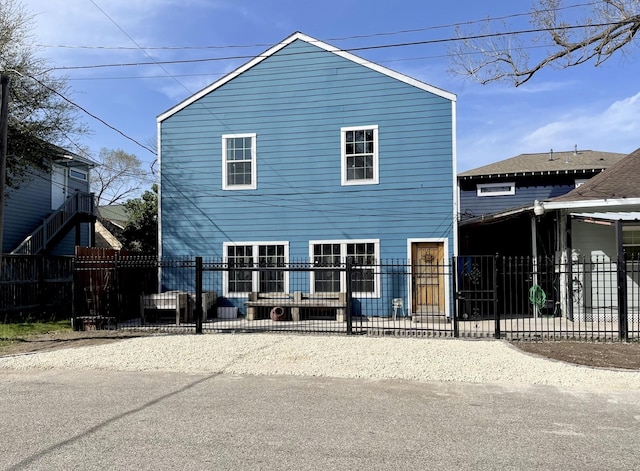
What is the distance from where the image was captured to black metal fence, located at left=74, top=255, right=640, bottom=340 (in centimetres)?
1227

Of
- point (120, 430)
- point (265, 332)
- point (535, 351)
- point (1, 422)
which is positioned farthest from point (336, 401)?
point (265, 332)

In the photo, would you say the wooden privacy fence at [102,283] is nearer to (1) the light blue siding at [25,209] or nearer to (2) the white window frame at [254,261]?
(2) the white window frame at [254,261]

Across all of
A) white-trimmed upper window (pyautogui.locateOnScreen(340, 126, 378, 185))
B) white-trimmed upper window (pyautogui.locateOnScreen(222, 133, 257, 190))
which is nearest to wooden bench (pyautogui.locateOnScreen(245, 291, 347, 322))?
white-trimmed upper window (pyautogui.locateOnScreen(340, 126, 378, 185))

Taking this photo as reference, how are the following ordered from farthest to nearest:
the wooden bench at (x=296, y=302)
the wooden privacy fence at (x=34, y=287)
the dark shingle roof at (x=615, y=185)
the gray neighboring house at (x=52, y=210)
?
the gray neighboring house at (x=52, y=210) → the wooden privacy fence at (x=34, y=287) → the wooden bench at (x=296, y=302) → the dark shingle roof at (x=615, y=185)

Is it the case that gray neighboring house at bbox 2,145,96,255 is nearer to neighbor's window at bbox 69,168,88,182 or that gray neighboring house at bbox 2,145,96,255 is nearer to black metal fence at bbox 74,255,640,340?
neighbor's window at bbox 69,168,88,182

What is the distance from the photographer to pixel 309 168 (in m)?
14.7

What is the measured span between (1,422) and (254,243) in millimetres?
9876

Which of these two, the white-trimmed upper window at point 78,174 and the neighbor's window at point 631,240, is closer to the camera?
the neighbor's window at point 631,240

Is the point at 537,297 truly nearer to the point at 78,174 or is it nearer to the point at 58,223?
the point at 58,223

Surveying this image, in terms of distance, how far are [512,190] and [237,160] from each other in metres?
10.8

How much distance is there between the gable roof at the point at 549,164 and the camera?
61.8 ft

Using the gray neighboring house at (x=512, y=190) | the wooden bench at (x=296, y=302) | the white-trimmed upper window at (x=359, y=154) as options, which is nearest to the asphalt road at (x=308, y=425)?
the wooden bench at (x=296, y=302)

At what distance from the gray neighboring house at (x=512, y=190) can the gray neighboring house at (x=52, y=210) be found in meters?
15.2

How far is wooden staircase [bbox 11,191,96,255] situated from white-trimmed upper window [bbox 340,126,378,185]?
13282 millimetres
